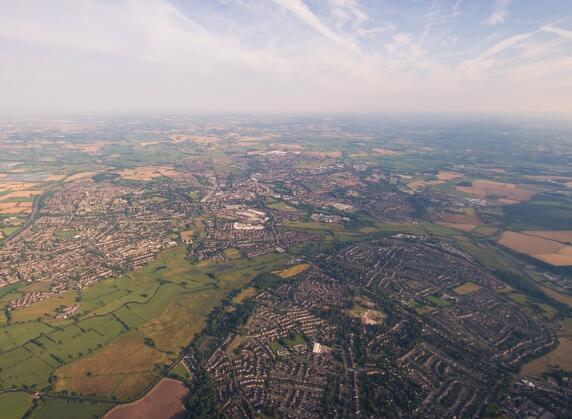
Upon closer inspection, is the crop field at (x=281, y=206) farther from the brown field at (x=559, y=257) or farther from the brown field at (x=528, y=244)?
the brown field at (x=559, y=257)

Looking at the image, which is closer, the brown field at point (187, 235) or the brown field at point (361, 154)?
the brown field at point (187, 235)

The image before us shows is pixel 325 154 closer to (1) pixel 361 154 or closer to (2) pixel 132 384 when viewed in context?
(1) pixel 361 154

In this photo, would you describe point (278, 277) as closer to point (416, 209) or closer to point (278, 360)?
point (278, 360)

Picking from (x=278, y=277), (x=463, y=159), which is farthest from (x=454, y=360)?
(x=463, y=159)

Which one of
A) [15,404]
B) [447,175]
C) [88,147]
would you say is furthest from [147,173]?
[447,175]

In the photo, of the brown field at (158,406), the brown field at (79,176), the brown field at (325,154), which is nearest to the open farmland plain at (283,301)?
the brown field at (158,406)

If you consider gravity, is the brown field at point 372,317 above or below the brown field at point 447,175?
above
